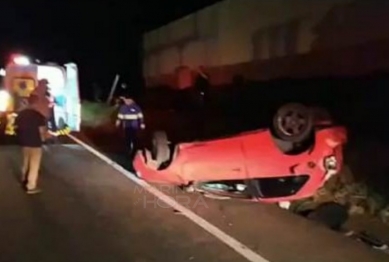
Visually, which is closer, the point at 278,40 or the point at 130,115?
the point at 130,115

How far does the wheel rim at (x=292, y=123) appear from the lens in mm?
11672

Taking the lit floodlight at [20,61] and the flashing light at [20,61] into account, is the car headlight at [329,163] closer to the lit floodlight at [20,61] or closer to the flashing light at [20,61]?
the flashing light at [20,61]

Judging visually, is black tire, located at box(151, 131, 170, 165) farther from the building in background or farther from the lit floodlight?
the lit floodlight

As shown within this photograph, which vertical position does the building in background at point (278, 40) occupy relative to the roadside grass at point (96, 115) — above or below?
above

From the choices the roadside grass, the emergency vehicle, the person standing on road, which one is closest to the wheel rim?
the person standing on road

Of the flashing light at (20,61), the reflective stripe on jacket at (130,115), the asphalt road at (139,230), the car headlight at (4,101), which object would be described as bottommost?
the asphalt road at (139,230)

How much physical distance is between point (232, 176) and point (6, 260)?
4.38m

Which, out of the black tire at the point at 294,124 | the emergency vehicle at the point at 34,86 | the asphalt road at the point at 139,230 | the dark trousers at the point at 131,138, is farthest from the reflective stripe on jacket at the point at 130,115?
the emergency vehicle at the point at 34,86

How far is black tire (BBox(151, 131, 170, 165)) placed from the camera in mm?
13180

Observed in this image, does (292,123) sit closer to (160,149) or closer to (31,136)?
(160,149)

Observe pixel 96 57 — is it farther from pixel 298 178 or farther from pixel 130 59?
pixel 298 178

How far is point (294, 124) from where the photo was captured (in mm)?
11711

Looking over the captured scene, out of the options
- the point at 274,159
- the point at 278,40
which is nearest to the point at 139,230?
the point at 274,159

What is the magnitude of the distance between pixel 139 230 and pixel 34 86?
18680 millimetres
